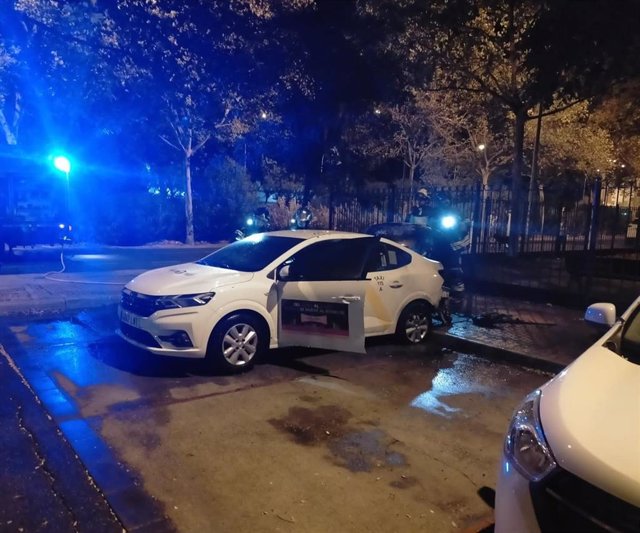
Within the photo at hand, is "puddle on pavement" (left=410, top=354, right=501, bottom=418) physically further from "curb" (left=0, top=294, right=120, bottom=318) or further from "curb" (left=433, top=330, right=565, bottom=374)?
"curb" (left=0, top=294, right=120, bottom=318)

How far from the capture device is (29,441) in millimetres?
4633

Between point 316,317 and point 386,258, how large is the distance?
1.56 m

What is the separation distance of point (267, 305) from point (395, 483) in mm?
2932

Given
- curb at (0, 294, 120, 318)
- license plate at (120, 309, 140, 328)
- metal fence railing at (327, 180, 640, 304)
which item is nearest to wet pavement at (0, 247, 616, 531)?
license plate at (120, 309, 140, 328)

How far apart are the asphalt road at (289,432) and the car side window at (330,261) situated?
1.07 metres

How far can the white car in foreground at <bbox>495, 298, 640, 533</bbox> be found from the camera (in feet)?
7.24

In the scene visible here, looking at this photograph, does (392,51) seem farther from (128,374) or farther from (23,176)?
(23,176)

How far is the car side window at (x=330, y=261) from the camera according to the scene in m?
6.87

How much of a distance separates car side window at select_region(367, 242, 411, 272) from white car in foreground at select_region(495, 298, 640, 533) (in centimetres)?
436

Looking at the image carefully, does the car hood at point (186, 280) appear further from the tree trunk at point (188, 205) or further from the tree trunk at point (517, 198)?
the tree trunk at point (188, 205)

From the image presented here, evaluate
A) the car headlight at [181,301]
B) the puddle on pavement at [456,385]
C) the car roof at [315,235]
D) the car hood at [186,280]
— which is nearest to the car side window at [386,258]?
the car roof at [315,235]

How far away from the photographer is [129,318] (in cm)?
655

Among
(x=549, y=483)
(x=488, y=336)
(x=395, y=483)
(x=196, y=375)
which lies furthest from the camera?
(x=488, y=336)

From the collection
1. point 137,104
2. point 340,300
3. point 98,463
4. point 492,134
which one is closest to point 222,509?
point 98,463
